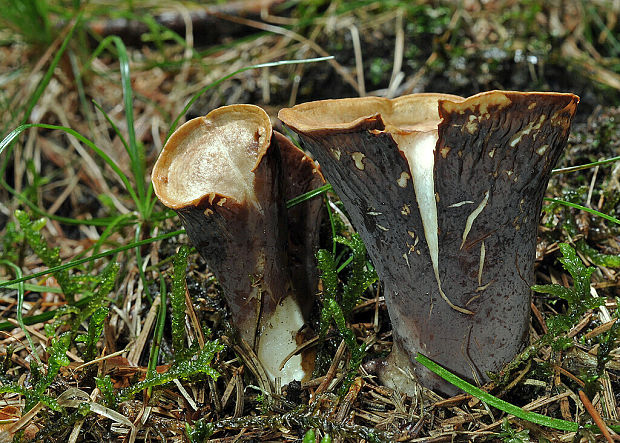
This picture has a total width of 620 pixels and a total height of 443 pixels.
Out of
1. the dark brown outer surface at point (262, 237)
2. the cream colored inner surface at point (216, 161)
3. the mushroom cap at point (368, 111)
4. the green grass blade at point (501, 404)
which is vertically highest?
the mushroom cap at point (368, 111)

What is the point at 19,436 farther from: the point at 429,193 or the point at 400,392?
the point at 429,193

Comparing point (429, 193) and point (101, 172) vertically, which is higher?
point (429, 193)

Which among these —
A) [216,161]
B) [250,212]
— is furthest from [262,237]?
[216,161]

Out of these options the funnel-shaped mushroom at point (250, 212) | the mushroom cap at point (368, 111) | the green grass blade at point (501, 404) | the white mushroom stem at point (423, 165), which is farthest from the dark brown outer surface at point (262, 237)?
the green grass blade at point (501, 404)

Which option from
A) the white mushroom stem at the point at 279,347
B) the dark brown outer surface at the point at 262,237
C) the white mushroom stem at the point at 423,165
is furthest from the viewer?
the white mushroom stem at the point at 279,347

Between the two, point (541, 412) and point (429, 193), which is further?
point (541, 412)

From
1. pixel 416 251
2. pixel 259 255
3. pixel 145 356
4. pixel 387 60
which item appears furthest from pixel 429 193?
pixel 387 60

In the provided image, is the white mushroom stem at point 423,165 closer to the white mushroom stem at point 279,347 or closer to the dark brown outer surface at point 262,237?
the dark brown outer surface at point 262,237

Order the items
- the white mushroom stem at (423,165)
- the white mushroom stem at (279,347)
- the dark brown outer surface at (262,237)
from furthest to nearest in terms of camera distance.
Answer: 1. the white mushroom stem at (279,347)
2. the dark brown outer surface at (262,237)
3. the white mushroom stem at (423,165)

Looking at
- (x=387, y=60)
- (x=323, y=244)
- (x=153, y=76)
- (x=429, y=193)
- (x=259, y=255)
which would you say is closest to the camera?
(x=429, y=193)
